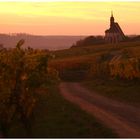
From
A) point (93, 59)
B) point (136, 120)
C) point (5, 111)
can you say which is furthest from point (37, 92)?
point (93, 59)

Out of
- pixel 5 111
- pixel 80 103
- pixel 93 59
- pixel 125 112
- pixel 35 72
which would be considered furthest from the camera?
pixel 93 59

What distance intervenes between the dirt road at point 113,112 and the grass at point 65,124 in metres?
0.57

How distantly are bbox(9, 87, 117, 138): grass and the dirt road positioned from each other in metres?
0.57

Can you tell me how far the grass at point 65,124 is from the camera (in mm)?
22172

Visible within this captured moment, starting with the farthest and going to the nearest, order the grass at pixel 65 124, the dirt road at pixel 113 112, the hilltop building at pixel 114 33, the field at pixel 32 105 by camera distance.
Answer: the hilltop building at pixel 114 33, the dirt road at pixel 113 112, the grass at pixel 65 124, the field at pixel 32 105

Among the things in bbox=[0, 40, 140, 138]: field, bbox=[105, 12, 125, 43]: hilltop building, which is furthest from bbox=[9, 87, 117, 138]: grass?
bbox=[105, 12, 125, 43]: hilltop building

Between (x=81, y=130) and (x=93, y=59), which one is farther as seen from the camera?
(x=93, y=59)

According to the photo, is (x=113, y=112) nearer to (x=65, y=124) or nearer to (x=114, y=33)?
(x=65, y=124)

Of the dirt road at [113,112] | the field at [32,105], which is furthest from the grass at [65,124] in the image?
the dirt road at [113,112]

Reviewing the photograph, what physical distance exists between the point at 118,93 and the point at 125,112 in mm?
11334

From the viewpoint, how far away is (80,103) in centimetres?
3541

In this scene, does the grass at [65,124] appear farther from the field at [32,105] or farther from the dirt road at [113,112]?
the dirt road at [113,112]

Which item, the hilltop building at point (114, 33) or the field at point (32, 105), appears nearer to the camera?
the field at point (32, 105)

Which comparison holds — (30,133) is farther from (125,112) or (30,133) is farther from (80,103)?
(80,103)
